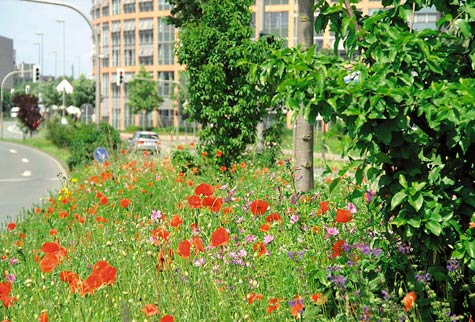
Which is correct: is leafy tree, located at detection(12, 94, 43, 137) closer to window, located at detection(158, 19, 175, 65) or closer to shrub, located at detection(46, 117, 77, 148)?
shrub, located at detection(46, 117, 77, 148)

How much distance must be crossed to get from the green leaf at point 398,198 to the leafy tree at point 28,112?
6974 cm

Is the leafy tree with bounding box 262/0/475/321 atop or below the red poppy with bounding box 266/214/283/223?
atop

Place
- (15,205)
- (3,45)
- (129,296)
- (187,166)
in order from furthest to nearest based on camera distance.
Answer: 1. (3,45)
2. (15,205)
3. (187,166)
4. (129,296)

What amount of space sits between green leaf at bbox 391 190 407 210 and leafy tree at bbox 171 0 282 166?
11.2 m

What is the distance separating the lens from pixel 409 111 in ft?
13.9

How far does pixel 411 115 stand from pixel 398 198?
1.53 feet

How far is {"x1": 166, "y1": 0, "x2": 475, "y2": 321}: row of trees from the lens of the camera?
4.16 metres

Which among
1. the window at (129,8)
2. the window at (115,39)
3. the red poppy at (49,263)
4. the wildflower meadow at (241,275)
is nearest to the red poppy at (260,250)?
the wildflower meadow at (241,275)

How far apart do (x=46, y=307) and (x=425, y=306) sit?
214 cm

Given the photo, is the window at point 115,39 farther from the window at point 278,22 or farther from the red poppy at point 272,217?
the red poppy at point 272,217

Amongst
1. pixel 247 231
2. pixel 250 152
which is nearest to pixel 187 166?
pixel 250 152

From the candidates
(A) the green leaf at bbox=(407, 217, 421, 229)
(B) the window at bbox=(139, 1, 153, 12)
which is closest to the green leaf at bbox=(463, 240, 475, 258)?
(A) the green leaf at bbox=(407, 217, 421, 229)

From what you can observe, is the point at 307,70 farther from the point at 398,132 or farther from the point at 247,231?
the point at 247,231

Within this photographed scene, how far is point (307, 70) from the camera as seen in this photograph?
4312 mm
